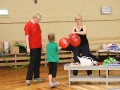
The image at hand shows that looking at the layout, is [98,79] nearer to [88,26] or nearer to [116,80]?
[116,80]

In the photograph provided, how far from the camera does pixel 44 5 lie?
9148 mm

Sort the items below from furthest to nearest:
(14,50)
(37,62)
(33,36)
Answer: (14,50), (37,62), (33,36)

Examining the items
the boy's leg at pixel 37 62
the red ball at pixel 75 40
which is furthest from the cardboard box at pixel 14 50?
the red ball at pixel 75 40

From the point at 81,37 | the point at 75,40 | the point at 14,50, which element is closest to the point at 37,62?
the point at 75,40

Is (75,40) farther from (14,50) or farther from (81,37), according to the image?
(14,50)

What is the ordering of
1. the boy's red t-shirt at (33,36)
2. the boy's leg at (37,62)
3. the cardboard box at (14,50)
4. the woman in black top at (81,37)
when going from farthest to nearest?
the cardboard box at (14,50), the woman in black top at (81,37), the boy's leg at (37,62), the boy's red t-shirt at (33,36)

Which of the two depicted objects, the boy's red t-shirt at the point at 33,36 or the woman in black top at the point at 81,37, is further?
the woman in black top at the point at 81,37

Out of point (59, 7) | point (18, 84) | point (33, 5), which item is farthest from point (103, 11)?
point (18, 84)

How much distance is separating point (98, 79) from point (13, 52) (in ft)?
11.9

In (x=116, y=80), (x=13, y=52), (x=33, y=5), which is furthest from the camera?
(x=33, y=5)

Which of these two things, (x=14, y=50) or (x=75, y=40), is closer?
(x=75, y=40)

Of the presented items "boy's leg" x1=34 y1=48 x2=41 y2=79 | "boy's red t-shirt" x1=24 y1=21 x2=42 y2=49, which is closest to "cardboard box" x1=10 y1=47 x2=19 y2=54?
"boy's leg" x1=34 y1=48 x2=41 y2=79

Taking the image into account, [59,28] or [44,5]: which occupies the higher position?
[44,5]

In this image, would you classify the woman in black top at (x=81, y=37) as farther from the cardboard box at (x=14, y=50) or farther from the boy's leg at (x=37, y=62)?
the cardboard box at (x=14, y=50)
